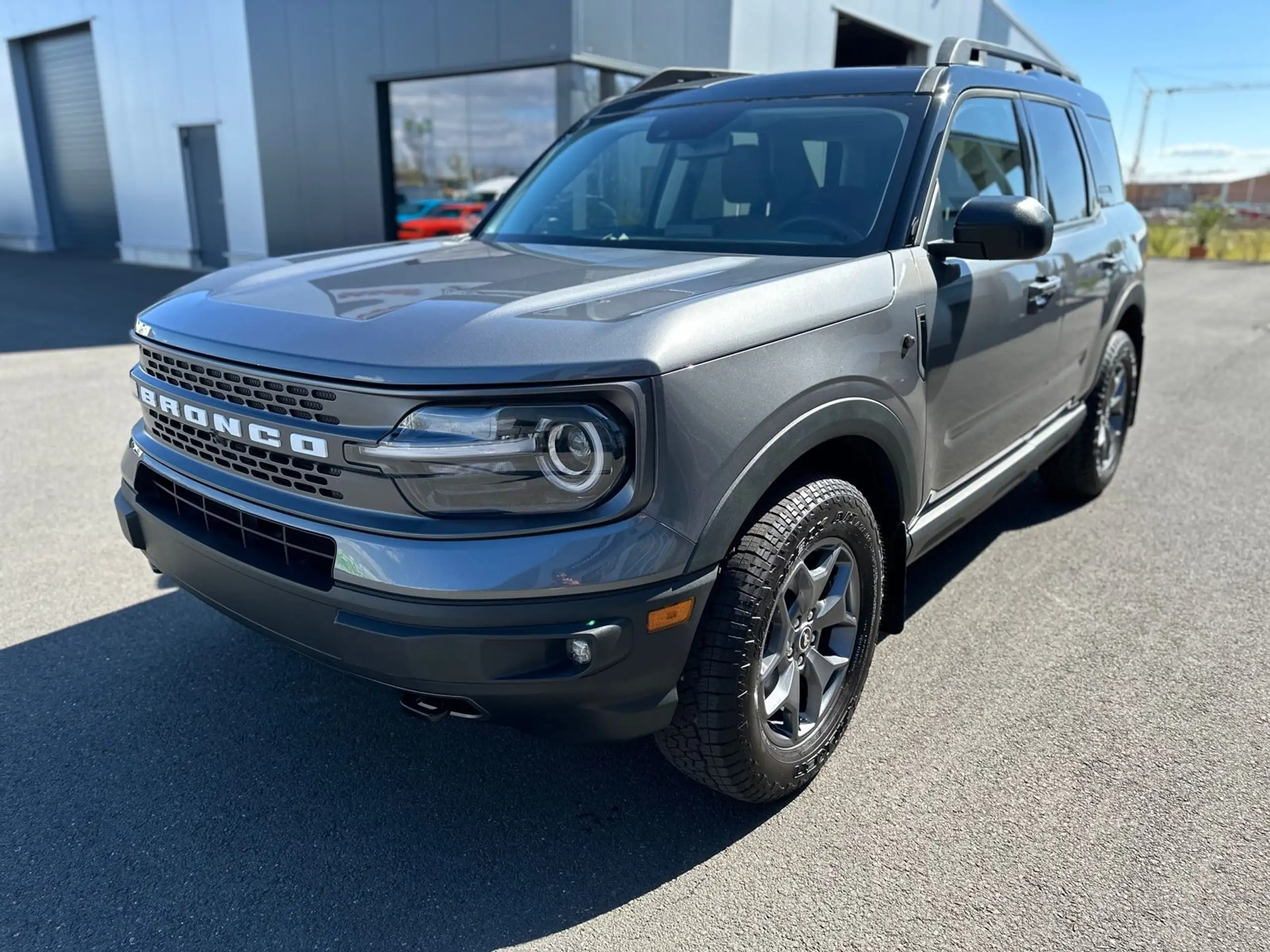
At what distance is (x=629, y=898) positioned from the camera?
2.28 m

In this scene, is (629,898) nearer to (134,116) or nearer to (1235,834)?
(1235,834)

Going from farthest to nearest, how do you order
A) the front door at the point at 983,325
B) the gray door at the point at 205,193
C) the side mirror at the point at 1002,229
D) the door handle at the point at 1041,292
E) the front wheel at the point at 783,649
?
1. the gray door at the point at 205,193
2. the door handle at the point at 1041,292
3. the front door at the point at 983,325
4. the side mirror at the point at 1002,229
5. the front wheel at the point at 783,649

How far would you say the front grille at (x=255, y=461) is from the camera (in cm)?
212

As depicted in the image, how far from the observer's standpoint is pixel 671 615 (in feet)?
6.70

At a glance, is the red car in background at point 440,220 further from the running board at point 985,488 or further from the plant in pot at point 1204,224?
the plant in pot at point 1204,224

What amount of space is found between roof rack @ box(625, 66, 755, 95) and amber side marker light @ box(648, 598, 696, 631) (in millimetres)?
2756

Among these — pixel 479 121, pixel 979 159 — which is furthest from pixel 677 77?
pixel 479 121

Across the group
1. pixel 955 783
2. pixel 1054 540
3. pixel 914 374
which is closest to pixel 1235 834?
pixel 955 783

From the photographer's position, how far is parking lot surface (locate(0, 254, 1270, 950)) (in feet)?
7.20

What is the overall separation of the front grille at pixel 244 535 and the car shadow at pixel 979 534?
2320 mm

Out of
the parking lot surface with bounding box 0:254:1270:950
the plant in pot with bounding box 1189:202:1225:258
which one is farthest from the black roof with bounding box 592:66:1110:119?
the plant in pot with bounding box 1189:202:1225:258

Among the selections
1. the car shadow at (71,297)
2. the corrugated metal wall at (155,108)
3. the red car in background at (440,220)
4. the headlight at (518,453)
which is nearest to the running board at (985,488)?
the headlight at (518,453)

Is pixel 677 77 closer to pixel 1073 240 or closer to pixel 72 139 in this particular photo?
pixel 1073 240

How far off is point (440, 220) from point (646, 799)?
13.3m
